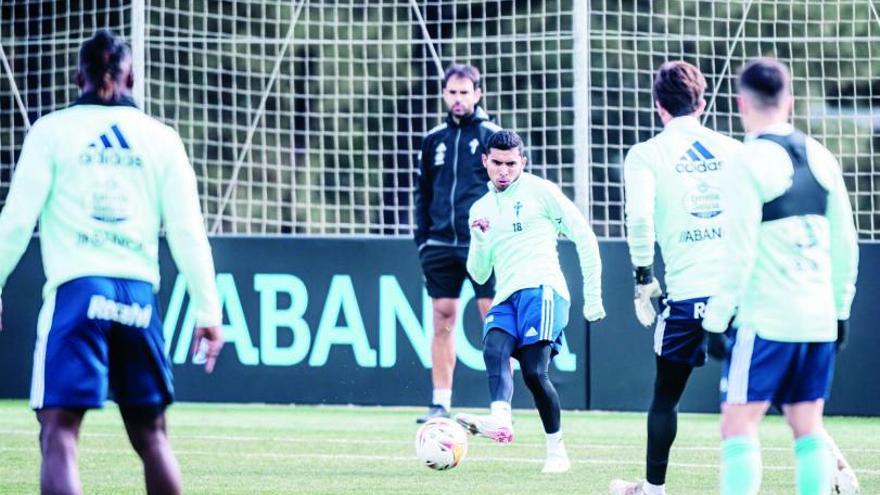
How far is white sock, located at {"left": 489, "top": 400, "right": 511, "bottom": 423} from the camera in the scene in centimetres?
891

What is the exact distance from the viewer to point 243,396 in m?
13.8

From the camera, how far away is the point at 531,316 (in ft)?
29.9

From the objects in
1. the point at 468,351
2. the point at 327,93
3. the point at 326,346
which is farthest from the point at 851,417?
the point at 327,93

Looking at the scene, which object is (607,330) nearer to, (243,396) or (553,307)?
(243,396)

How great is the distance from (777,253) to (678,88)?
176 centimetres

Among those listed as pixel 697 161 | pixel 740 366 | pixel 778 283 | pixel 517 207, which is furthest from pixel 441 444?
pixel 778 283

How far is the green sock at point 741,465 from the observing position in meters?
5.91

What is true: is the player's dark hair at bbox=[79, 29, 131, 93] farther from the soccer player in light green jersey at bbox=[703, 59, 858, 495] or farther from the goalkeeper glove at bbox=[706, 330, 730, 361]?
the goalkeeper glove at bbox=[706, 330, 730, 361]

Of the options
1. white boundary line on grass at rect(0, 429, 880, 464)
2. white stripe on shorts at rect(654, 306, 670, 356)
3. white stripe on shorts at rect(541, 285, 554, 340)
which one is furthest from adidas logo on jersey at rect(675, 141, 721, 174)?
white boundary line on grass at rect(0, 429, 880, 464)

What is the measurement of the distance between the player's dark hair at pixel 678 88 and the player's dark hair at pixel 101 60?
8.57 feet

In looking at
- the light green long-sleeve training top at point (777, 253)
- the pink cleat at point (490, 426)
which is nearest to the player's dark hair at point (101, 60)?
the light green long-sleeve training top at point (777, 253)

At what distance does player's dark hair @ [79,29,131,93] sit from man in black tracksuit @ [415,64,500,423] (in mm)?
6385

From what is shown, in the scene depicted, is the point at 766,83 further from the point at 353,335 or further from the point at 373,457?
the point at 353,335

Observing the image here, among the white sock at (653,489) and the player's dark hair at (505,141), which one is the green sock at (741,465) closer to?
the white sock at (653,489)
